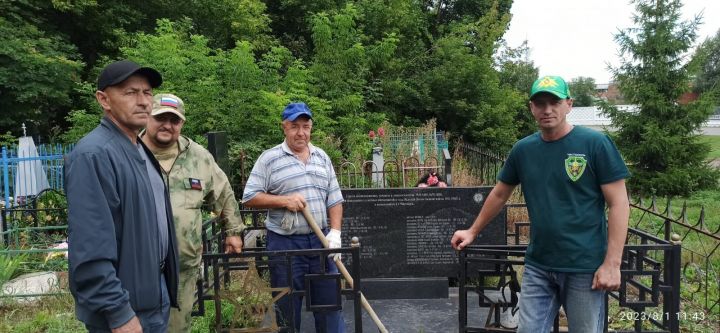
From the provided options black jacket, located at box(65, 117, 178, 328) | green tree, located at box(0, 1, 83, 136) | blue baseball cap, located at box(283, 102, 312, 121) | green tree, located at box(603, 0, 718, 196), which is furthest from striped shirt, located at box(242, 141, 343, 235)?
green tree, located at box(603, 0, 718, 196)

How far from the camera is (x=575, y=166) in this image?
8.65ft

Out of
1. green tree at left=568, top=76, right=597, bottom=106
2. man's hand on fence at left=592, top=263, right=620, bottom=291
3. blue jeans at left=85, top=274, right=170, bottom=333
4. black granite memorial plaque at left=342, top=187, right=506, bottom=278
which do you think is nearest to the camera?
blue jeans at left=85, top=274, right=170, bottom=333

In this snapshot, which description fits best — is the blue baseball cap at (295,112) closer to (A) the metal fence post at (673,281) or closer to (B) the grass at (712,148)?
(A) the metal fence post at (673,281)

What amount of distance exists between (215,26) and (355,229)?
14928 mm

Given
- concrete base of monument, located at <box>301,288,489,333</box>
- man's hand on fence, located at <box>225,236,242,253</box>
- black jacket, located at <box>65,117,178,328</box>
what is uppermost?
black jacket, located at <box>65,117,178,328</box>

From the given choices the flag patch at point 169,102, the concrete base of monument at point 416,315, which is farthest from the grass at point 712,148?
the flag patch at point 169,102

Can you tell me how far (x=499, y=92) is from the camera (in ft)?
69.2

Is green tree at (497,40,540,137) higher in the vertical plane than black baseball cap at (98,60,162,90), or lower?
higher

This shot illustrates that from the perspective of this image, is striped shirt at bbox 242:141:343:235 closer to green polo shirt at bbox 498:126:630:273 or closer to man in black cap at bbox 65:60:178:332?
man in black cap at bbox 65:60:178:332

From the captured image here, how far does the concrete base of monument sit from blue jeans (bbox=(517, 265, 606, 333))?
1.79 meters

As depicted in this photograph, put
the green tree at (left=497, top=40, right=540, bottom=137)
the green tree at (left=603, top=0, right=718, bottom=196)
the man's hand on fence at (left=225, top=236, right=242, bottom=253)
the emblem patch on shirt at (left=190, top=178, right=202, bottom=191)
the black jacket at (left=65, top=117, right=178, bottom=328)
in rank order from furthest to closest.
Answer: the green tree at (left=497, top=40, right=540, bottom=137), the green tree at (left=603, top=0, right=718, bottom=196), the man's hand on fence at (left=225, top=236, right=242, bottom=253), the emblem patch on shirt at (left=190, top=178, right=202, bottom=191), the black jacket at (left=65, top=117, right=178, bottom=328)

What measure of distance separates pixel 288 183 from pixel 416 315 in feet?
7.06

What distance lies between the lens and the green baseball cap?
105 inches

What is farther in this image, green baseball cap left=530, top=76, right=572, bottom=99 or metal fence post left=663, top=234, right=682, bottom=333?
metal fence post left=663, top=234, right=682, bottom=333
